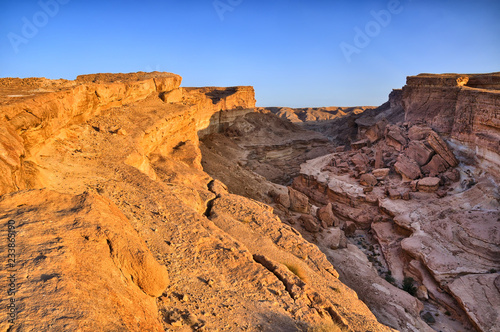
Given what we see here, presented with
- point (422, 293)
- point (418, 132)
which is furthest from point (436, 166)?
point (422, 293)

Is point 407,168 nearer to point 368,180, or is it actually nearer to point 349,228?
point 368,180

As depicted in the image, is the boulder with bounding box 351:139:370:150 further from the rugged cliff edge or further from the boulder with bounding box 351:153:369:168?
the rugged cliff edge

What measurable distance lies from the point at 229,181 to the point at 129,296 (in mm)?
13371

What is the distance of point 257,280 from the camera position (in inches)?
213

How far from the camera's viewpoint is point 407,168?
66.7 ft

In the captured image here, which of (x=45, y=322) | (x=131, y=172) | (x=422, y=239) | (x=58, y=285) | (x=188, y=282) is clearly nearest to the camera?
(x=45, y=322)

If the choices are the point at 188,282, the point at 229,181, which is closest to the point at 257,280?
the point at 188,282

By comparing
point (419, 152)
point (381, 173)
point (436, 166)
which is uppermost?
point (419, 152)

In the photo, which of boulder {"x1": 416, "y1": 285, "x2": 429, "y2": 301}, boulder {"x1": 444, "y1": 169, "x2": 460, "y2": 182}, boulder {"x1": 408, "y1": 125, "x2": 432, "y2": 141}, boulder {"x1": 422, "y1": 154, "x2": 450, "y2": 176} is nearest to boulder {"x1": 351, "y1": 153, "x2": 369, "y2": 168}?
boulder {"x1": 408, "y1": 125, "x2": 432, "y2": 141}

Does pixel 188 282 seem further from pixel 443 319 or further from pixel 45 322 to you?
pixel 443 319

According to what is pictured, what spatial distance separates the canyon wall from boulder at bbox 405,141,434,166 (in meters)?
1.68

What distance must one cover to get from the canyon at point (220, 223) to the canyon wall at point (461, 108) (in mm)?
112

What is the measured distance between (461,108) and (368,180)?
714cm

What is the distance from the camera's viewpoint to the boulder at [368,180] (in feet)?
69.1
